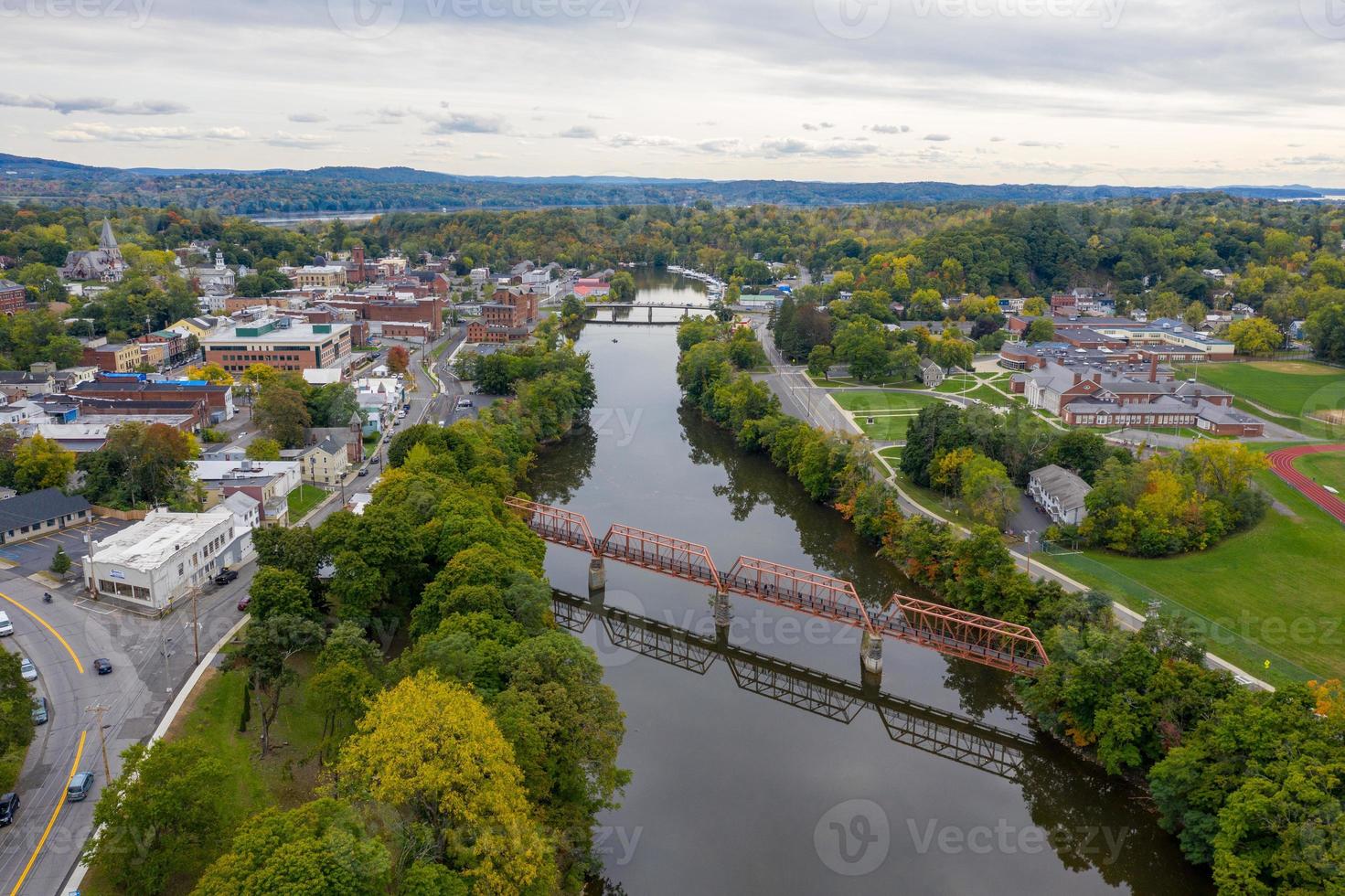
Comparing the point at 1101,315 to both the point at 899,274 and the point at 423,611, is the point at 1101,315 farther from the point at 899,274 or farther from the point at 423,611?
the point at 423,611

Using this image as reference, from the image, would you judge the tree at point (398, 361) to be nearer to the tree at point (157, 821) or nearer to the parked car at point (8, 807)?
the parked car at point (8, 807)

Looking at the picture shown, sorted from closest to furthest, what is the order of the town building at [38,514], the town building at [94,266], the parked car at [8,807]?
the parked car at [8,807] → the town building at [38,514] → the town building at [94,266]

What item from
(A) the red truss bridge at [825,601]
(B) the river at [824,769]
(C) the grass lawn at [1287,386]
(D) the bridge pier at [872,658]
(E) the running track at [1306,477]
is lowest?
(B) the river at [824,769]

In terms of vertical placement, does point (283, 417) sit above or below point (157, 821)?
above

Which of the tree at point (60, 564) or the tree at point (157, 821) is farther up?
the tree at point (157, 821)

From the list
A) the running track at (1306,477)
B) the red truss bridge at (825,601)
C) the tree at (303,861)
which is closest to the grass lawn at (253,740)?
the tree at (303,861)

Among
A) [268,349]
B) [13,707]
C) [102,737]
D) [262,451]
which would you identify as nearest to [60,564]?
[13,707]

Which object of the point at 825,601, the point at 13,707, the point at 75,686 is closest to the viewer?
the point at 13,707

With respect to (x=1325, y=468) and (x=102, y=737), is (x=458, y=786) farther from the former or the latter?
(x=1325, y=468)
